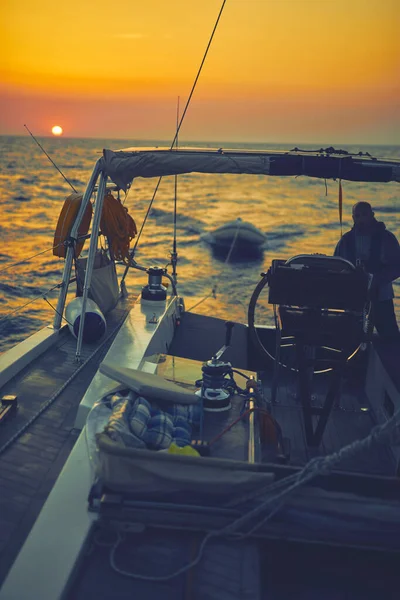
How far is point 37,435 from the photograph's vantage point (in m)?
5.18

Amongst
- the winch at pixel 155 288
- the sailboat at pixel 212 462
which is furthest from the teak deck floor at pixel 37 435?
the winch at pixel 155 288

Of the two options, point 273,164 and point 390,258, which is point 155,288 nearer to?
point 273,164

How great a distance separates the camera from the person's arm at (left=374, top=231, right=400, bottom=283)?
6.46m

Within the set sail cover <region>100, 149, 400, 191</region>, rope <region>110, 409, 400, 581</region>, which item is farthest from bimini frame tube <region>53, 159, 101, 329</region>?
rope <region>110, 409, 400, 581</region>

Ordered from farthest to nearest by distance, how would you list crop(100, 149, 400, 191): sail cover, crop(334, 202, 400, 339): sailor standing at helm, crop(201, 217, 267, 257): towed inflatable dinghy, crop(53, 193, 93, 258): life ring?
crop(201, 217, 267, 257): towed inflatable dinghy
crop(53, 193, 93, 258): life ring
crop(334, 202, 400, 339): sailor standing at helm
crop(100, 149, 400, 191): sail cover

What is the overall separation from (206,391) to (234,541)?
1567 mm

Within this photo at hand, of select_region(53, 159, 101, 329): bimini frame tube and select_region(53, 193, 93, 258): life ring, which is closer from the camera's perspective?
select_region(53, 159, 101, 329): bimini frame tube

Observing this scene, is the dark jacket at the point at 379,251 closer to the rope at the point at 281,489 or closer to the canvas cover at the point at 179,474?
the rope at the point at 281,489

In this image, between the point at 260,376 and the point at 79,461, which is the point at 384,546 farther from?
the point at 260,376

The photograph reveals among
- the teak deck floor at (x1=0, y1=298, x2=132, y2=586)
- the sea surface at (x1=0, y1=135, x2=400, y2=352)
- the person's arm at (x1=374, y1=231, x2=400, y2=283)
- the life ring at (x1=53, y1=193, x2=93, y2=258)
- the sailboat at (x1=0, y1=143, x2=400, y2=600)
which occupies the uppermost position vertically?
the life ring at (x1=53, y1=193, x2=93, y2=258)

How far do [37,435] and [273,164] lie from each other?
348 centimetres

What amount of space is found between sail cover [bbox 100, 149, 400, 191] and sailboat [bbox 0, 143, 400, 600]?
0.05 feet

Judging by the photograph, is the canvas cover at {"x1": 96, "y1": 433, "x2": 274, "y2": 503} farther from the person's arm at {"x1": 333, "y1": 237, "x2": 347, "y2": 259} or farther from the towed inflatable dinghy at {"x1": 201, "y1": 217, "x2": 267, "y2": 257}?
the towed inflatable dinghy at {"x1": 201, "y1": 217, "x2": 267, "y2": 257}

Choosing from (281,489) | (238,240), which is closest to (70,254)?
(281,489)
